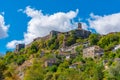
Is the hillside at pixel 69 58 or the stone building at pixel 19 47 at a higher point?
the stone building at pixel 19 47

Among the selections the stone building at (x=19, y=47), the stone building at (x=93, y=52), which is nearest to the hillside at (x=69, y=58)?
the stone building at (x=93, y=52)

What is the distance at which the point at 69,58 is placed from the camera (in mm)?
103812

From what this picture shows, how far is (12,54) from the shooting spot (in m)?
130

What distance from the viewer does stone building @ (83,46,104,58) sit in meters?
99.2

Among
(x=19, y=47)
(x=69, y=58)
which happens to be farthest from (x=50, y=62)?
(x=19, y=47)

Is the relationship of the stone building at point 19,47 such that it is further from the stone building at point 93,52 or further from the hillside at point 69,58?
the stone building at point 93,52

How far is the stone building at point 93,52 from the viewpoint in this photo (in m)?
99.2

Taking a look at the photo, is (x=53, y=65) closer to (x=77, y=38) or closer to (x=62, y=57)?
(x=62, y=57)

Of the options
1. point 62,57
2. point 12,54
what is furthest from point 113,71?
point 12,54

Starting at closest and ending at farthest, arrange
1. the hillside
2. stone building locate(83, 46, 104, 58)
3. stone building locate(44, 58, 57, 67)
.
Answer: the hillside, stone building locate(83, 46, 104, 58), stone building locate(44, 58, 57, 67)

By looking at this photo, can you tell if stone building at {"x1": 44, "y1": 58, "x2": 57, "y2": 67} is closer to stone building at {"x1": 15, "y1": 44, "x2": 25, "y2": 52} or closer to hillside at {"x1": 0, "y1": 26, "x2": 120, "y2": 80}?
hillside at {"x1": 0, "y1": 26, "x2": 120, "y2": 80}

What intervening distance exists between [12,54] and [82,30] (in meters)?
21.2

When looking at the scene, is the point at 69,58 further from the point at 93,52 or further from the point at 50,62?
the point at 93,52

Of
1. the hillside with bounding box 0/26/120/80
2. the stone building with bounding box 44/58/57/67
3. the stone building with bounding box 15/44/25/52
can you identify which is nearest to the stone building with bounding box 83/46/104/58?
the hillside with bounding box 0/26/120/80
